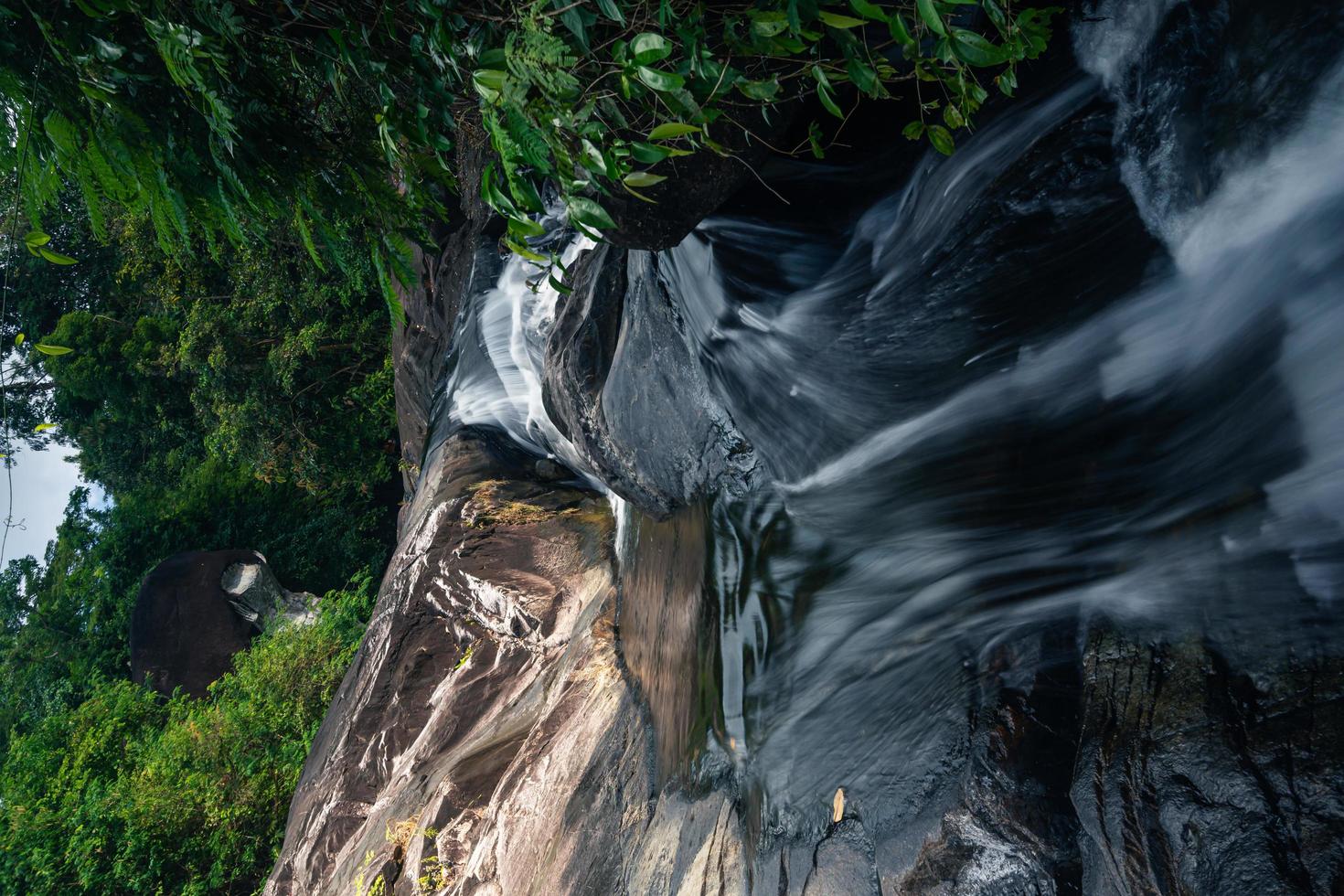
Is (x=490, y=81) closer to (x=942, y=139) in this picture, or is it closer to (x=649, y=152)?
(x=649, y=152)

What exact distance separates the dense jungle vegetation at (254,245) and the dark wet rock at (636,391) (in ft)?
3.28

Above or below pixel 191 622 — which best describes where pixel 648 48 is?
below

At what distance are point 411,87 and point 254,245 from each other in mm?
8890

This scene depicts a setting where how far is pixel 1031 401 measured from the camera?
10.7 ft

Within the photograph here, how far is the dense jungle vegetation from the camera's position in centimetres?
264

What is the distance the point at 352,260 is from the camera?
9578mm

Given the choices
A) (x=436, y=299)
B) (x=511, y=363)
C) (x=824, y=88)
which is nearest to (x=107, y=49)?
(x=824, y=88)

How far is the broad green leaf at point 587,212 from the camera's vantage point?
2553 mm

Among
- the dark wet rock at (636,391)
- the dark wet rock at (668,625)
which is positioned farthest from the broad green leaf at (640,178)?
the dark wet rock at (668,625)

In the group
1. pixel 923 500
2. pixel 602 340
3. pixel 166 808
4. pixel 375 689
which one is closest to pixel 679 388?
pixel 602 340

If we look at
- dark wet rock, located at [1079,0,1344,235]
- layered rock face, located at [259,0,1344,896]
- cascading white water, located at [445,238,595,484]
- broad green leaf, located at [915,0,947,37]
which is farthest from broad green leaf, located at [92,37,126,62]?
cascading white water, located at [445,238,595,484]

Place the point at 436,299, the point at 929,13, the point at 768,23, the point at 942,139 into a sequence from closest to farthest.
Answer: the point at 929,13 < the point at 768,23 < the point at 942,139 < the point at 436,299

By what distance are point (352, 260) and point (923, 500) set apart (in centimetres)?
764

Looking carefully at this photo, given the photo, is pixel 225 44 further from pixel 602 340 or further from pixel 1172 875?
pixel 1172 875
